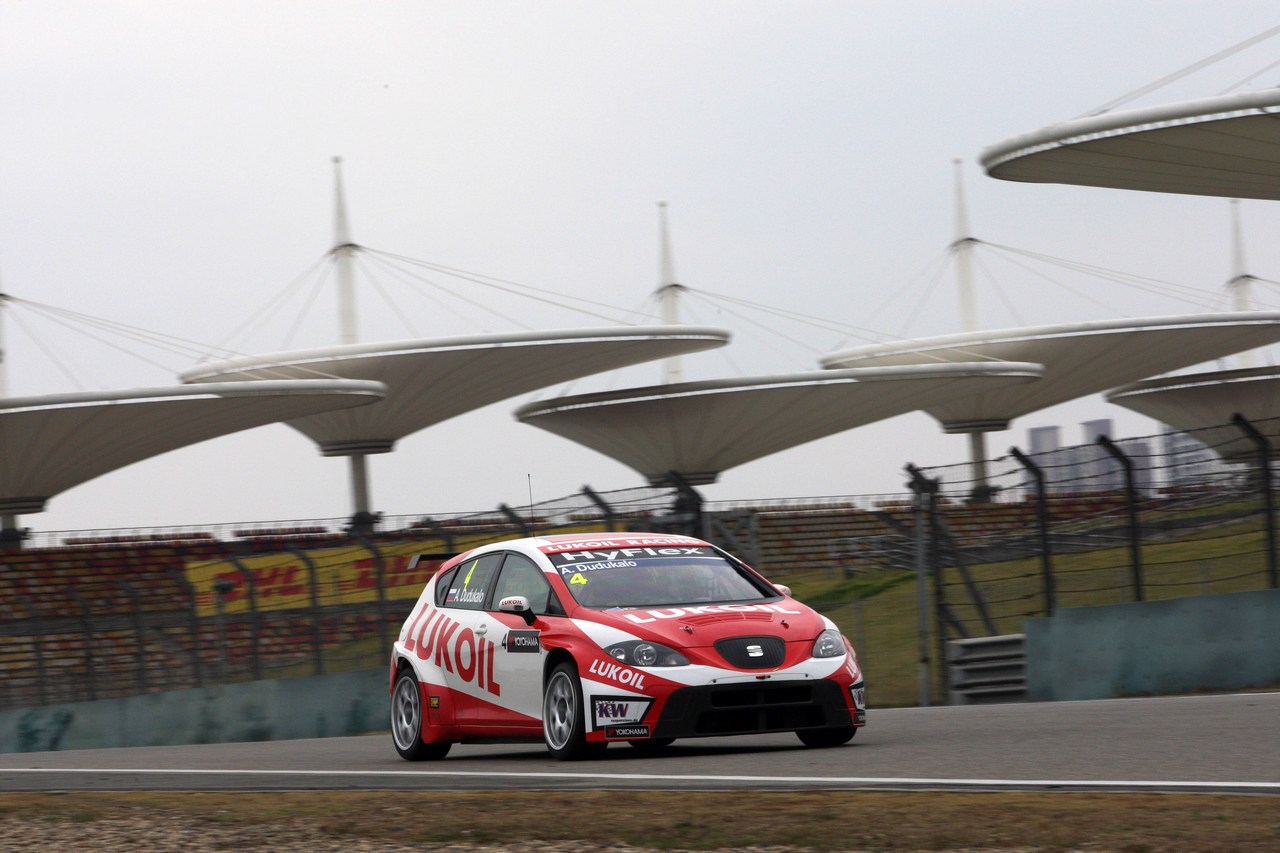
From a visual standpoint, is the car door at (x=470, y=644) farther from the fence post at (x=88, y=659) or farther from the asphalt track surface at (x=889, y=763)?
the fence post at (x=88, y=659)

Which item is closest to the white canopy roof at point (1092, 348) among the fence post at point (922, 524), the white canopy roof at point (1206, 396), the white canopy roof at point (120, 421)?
the white canopy roof at point (1206, 396)

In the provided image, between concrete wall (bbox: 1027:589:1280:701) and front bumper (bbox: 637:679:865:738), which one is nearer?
front bumper (bbox: 637:679:865:738)

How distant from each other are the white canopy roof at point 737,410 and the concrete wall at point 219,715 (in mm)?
40472

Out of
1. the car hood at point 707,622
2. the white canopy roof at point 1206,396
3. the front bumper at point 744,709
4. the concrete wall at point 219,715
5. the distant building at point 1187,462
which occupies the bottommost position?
the concrete wall at point 219,715

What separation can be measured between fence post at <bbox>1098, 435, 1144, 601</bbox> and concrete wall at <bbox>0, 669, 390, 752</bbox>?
7855mm

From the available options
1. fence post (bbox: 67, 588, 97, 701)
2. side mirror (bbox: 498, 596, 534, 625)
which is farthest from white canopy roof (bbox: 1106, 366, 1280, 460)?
side mirror (bbox: 498, 596, 534, 625)

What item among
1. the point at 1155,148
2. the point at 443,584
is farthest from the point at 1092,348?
the point at 443,584

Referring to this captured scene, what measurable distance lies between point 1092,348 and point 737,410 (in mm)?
12865

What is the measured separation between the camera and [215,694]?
20234 mm

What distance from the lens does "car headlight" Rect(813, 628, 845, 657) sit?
10.3m

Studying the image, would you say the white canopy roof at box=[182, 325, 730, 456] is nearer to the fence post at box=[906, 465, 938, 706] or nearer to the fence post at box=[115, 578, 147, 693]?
the fence post at box=[115, 578, 147, 693]

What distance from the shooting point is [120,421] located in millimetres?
52281

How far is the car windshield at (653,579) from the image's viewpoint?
10.8m

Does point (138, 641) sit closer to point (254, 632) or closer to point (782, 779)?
point (254, 632)
